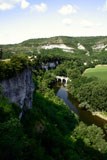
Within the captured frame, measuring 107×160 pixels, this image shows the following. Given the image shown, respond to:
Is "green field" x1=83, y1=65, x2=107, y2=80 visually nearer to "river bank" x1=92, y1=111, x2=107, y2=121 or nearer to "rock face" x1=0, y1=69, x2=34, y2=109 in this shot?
"river bank" x1=92, y1=111, x2=107, y2=121

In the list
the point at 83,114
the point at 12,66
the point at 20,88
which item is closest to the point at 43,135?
the point at 20,88

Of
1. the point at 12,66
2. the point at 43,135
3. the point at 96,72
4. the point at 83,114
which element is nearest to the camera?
the point at 12,66

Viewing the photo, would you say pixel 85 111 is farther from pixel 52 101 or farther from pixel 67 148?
pixel 67 148

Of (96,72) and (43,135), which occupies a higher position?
(43,135)

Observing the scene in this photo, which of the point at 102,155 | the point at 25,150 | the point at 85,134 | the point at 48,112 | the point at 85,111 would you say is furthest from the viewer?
the point at 85,111

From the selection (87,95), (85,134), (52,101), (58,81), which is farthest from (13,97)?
(58,81)

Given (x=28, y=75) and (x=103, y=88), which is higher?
(x=28, y=75)

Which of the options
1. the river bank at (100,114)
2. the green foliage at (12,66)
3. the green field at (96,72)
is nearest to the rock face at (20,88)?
the green foliage at (12,66)

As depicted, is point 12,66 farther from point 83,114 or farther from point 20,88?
point 83,114

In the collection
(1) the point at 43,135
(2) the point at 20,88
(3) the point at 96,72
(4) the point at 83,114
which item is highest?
(2) the point at 20,88
